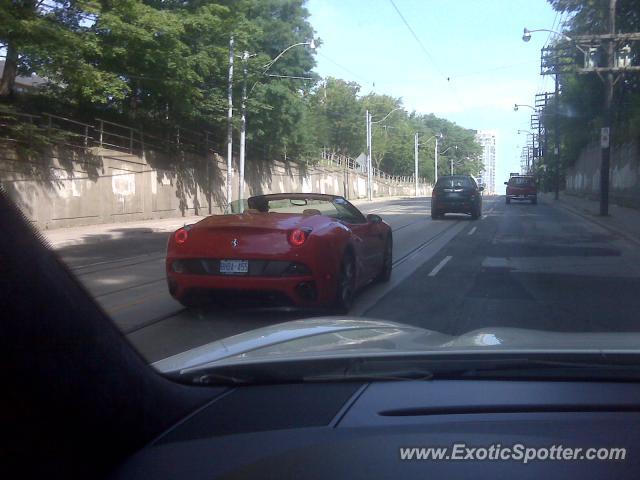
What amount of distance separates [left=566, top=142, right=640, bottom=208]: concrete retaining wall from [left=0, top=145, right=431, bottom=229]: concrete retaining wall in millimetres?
20007

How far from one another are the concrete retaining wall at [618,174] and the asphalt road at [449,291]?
15.8 meters

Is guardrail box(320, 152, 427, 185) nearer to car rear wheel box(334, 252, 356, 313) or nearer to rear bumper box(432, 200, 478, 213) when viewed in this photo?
rear bumper box(432, 200, 478, 213)

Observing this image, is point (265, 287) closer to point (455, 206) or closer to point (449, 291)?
point (449, 291)

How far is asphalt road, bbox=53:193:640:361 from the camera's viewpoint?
739 cm

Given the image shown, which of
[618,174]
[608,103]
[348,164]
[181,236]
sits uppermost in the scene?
[608,103]

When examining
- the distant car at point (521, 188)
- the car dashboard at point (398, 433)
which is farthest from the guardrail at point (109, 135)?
the distant car at point (521, 188)

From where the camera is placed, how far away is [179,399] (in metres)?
2.67

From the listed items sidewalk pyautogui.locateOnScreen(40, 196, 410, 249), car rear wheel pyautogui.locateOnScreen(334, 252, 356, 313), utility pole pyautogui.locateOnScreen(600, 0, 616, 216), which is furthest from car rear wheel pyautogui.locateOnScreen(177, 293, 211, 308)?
utility pole pyautogui.locateOnScreen(600, 0, 616, 216)

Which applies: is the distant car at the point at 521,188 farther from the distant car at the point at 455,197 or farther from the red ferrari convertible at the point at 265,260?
the red ferrari convertible at the point at 265,260

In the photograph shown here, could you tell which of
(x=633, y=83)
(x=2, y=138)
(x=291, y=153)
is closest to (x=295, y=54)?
(x=291, y=153)

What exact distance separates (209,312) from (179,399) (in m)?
5.35

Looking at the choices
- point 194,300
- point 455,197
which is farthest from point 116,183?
point 194,300

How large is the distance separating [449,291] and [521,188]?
123 feet

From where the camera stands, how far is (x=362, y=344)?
347 cm
